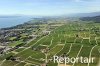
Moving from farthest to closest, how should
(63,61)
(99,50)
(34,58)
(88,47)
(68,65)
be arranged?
(88,47) < (99,50) < (34,58) < (63,61) < (68,65)

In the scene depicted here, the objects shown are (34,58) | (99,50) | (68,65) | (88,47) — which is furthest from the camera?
(88,47)

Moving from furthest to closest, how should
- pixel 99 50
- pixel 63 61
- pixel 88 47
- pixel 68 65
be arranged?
pixel 88 47, pixel 99 50, pixel 63 61, pixel 68 65

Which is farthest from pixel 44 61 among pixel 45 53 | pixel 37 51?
pixel 37 51

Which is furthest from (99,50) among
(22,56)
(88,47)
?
(22,56)

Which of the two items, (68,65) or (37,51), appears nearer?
(68,65)

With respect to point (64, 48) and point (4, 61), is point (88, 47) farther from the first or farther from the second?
point (4, 61)

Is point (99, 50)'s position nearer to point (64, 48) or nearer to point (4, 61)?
point (64, 48)

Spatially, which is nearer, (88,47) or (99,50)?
(99,50)

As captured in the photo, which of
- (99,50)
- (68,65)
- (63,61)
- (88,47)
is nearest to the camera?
(68,65)
